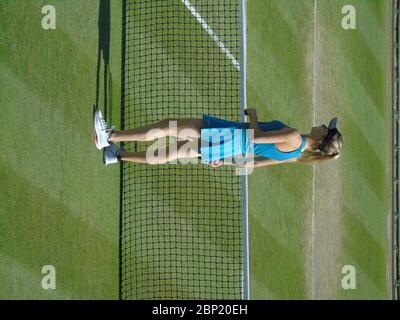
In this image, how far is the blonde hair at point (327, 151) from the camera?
360 inches

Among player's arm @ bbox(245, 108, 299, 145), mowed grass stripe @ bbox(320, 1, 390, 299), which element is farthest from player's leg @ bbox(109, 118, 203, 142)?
mowed grass stripe @ bbox(320, 1, 390, 299)

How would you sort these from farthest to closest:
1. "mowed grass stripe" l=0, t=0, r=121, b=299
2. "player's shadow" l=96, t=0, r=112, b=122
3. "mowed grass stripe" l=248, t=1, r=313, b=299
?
"mowed grass stripe" l=248, t=1, r=313, b=299
"player's shadow" l=96, t=0, r=112, b=122
"mowed grass stripe" l=0, t=0, r=121, b=299

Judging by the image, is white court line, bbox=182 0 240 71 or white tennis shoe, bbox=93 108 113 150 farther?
white court line, bbox=182 0 240 71

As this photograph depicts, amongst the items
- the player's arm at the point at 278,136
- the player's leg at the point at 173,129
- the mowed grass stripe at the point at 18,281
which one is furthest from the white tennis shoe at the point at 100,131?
the player's arm at the point at 278,136

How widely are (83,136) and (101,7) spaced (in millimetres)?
2384

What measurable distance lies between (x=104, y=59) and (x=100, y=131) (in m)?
1.90

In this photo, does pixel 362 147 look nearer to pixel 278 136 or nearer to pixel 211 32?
pixel 211 32

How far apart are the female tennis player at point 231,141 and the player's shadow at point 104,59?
45.0 inches

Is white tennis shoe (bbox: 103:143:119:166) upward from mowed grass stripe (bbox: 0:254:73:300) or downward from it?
upward

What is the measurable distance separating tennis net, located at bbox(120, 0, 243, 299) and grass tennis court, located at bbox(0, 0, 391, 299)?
0.03m

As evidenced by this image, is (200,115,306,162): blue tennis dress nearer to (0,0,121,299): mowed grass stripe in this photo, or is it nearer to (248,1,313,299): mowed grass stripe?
(0,0,121,299): mowed grass stripe

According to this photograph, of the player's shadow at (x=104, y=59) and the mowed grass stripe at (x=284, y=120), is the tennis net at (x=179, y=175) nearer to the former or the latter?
the player's shadow at (x=104, y=59)

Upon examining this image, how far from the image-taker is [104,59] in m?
11.2

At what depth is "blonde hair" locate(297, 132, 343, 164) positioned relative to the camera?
9133mm
